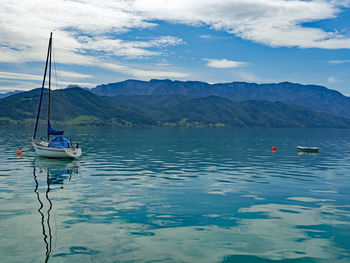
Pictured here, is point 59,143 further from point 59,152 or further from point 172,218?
point 172,218

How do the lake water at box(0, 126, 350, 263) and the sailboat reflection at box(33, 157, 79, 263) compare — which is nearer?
the lake water at box(0, 126, 350, 263)

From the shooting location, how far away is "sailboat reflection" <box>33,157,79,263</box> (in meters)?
21.6

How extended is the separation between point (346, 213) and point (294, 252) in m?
11.6

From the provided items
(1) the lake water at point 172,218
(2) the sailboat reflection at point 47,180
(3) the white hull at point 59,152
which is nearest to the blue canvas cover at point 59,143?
(3) the white hull at point 59,152

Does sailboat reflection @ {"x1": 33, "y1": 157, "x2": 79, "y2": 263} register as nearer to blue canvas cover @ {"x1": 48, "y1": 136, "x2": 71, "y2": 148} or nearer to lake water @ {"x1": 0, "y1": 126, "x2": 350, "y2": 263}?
lake water @ {"x1": 0, "y1": 126, "x2": 350, "y2": 263}

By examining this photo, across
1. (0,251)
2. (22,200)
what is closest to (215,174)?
(22,200)

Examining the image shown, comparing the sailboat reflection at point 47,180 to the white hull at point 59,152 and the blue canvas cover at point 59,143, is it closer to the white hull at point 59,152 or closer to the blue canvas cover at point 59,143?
the white hull at point 59,152

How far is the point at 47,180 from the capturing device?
40969 millimetres

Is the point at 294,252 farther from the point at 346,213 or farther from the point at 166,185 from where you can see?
the point at 166,185

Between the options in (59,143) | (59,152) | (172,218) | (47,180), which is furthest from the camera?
(59,143)

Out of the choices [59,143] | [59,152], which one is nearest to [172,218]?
[59,152]

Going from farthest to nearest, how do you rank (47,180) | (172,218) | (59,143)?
(59,143) → (47,180) → (172,218)

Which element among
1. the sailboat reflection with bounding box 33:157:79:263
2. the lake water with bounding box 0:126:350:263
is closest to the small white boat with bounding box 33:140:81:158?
the sailboat reflection with bounding box 33:157:79:263

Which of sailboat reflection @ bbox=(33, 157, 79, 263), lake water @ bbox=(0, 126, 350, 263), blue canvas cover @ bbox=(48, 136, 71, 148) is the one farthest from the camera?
blue canvas cover @ bbox=(48, 136, 71, 148)
